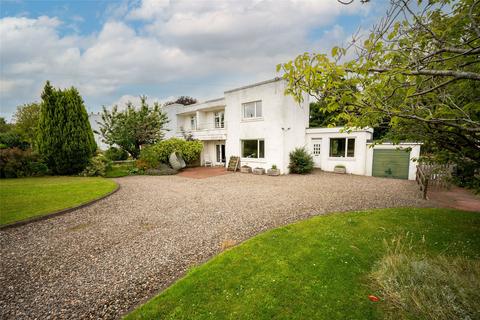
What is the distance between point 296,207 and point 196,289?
522 centimetres

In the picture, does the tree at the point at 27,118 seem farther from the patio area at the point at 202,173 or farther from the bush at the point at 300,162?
the bush at the point at 300,162

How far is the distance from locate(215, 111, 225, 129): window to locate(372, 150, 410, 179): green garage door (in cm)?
1336

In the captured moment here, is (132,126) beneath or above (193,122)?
beneath

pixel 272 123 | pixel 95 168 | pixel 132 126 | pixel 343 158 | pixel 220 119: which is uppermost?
pixel 220 119

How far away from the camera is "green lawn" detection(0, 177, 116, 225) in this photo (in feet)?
23.0

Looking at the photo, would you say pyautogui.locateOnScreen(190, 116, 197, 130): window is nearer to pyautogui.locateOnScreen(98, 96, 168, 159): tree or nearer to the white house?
pyautogui.locateOnScreen(98, 96, 168, 159): tree

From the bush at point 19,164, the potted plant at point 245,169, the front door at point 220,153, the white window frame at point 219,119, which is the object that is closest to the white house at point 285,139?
the potted plant at point 245,169

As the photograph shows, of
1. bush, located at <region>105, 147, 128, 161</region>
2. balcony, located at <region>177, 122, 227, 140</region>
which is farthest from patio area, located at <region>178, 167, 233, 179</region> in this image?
bush, located at <region>105, 147, 128, 161</region>

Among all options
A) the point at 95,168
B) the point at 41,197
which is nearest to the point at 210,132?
the point at 95,168

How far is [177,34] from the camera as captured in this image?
34.2 feet

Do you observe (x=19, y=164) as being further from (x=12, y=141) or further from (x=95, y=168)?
(x=12, y=141)

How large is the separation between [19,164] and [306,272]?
710 inches

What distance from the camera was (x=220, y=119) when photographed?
2070 cm

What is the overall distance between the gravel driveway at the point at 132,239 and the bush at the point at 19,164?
8513 mm
